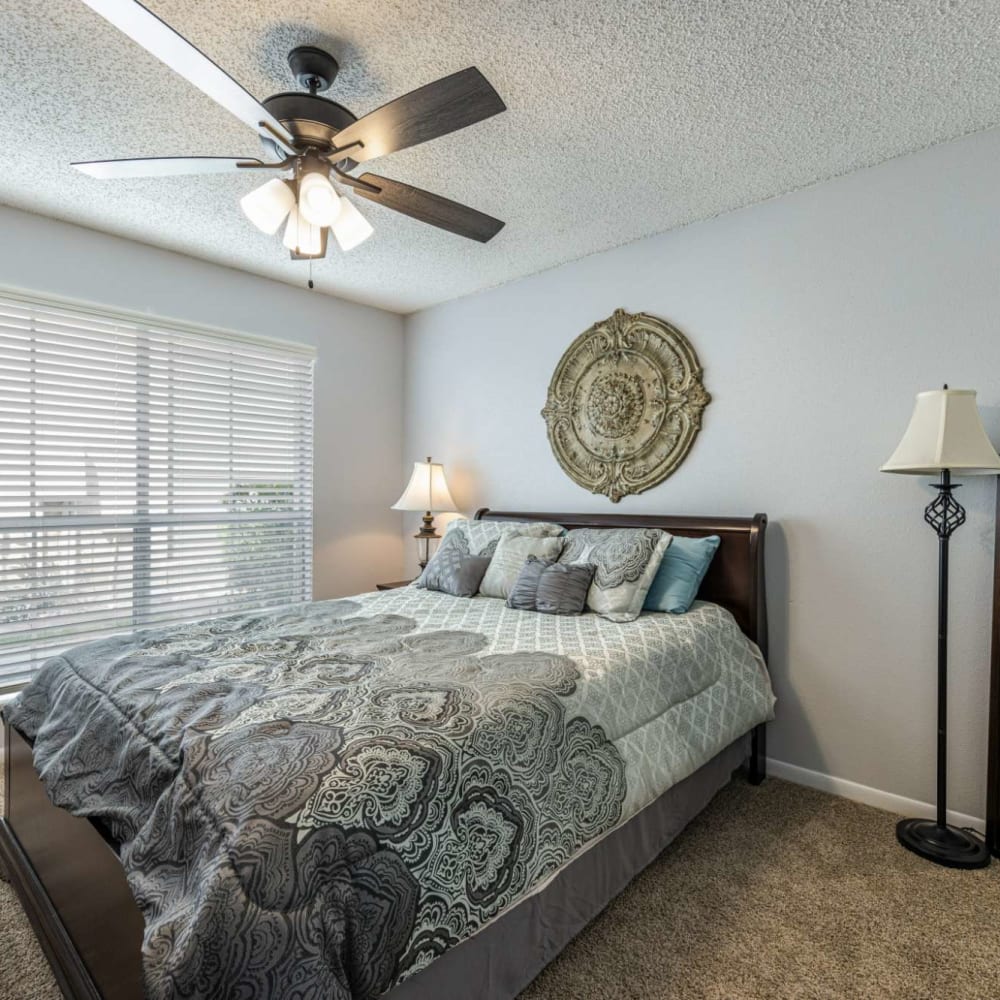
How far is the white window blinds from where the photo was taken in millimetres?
2996

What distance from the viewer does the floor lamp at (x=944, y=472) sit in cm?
201

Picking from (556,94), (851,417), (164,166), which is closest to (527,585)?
(851,417)

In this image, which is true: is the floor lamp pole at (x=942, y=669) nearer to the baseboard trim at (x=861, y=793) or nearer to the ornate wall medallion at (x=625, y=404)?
the baseboard trim at (x=861, y=793)

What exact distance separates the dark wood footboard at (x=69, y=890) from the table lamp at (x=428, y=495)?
7.82ft

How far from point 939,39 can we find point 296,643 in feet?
9.02

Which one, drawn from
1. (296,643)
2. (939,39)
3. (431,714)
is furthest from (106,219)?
(939,39)

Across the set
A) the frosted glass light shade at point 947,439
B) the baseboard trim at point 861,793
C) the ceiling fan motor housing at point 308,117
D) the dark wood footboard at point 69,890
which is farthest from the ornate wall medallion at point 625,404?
the dark wood footboard at point 69,890

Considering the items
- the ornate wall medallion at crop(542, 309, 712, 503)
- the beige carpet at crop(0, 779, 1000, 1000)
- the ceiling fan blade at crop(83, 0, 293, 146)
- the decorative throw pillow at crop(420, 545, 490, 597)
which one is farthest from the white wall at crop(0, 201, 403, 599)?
the beige carpet at crop(0, 779, 1000, 1000)

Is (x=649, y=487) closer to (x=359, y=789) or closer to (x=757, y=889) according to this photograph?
(x=757, y=889)

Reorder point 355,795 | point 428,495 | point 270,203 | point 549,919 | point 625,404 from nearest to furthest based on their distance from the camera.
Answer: point 355,795 < point 549,919 < point 270,203 < point 625,404 < point 428,495

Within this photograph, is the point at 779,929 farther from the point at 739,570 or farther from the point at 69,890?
the point at 69,890

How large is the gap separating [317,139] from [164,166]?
462mm

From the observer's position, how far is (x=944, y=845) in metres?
2.12

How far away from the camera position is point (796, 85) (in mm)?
2021
